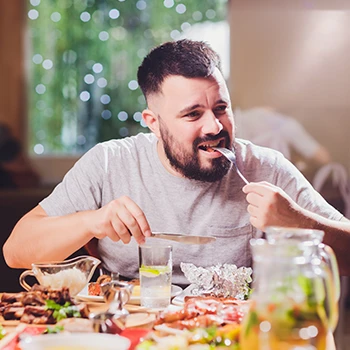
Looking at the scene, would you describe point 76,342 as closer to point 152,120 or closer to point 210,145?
point 210,145

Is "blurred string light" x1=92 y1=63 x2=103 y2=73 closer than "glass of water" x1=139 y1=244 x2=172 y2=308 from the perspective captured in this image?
No

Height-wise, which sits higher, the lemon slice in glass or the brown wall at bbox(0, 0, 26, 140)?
the brown wall at bbox(0, 0, 26, 140)

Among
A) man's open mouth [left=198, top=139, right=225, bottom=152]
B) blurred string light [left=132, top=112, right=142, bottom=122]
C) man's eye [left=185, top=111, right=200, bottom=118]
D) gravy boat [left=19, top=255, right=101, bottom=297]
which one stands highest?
man's eye [left=185, top=111, right=200, bottom=118]

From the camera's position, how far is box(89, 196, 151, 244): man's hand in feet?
5.44

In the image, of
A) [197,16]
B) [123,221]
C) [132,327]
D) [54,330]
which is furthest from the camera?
[197,16]

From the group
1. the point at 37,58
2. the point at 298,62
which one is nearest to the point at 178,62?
the point at 298,62

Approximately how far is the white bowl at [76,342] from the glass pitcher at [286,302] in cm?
22

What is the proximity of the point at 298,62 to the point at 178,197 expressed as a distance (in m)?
1.72

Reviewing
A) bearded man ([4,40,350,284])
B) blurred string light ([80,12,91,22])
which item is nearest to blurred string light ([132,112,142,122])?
blurred string light ([80,12,91,22])

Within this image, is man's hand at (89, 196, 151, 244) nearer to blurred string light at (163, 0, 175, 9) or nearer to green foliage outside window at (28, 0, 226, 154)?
green foliage outside window at (28, 0, 226, 154)

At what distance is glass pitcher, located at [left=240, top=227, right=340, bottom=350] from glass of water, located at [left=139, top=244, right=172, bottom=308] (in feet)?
1.74

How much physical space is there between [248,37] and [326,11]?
1.37 feet

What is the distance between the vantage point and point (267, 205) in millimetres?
1703

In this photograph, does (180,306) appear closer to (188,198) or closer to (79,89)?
(188,198)
